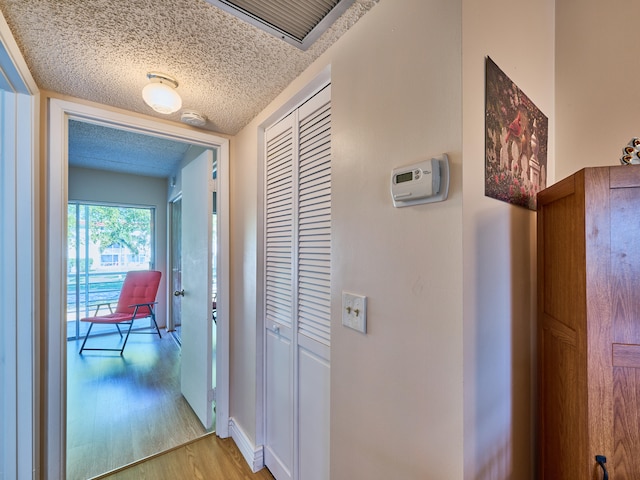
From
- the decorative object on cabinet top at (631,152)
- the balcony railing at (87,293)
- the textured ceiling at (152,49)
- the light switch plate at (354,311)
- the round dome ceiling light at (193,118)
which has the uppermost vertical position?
the textured ceiling at (152,49)

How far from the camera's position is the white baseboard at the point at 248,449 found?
1714mm

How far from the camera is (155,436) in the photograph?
6.59 feet

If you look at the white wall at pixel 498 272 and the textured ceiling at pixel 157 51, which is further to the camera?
the textured ceiling at pixel 157 51

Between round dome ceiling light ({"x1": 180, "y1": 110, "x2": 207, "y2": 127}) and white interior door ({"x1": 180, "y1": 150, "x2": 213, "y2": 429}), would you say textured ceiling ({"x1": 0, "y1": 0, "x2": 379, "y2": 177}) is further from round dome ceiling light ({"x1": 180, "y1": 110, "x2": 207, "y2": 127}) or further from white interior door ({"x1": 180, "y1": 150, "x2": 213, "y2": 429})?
white interior door ({"x1": 180, "y1": 150, "x2": 213, "y2": 429})

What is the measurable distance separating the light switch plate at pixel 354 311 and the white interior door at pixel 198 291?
134 centimetres

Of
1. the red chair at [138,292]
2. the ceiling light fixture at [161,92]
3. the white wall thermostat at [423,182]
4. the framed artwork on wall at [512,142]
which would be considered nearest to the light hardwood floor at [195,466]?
the white wall thermostat at [423,182]

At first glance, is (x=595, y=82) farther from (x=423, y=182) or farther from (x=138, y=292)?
(x=138, y=292)

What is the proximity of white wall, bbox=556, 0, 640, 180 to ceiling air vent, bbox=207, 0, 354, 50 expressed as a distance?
34.9 inches

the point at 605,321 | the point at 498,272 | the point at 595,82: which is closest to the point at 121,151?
the point at 498,272

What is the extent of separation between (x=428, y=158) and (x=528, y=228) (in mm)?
556

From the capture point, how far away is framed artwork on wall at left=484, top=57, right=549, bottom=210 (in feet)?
2.51

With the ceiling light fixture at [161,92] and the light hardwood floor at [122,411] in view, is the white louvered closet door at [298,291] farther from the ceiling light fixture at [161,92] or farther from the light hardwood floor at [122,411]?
the light hardwood floor at [122,411]

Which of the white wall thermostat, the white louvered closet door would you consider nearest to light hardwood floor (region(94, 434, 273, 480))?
the white louvered closet door

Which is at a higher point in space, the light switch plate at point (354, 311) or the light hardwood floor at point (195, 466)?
the light switch plate at point (354, 311)
